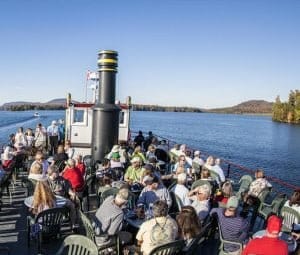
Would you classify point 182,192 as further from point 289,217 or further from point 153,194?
point 289,217

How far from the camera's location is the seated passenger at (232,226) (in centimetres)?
484

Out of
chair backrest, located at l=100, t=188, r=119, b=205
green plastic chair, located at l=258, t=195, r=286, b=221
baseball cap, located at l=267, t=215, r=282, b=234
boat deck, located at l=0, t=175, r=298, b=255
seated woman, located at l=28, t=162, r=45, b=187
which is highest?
baseball cap, located at l=267, t=215, r=282, b=234

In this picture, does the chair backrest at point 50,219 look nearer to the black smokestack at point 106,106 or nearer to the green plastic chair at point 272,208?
the green plastic chair at point 272,208

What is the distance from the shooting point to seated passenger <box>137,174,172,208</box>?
241 inches

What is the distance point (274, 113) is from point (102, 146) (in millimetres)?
136647

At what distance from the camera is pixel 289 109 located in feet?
406

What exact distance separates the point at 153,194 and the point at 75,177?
190 cm

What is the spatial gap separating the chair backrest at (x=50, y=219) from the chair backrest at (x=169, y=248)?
6.12ft

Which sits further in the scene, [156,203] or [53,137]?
[53,137]

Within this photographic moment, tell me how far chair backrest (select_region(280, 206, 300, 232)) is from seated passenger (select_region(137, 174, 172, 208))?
6.42 ft

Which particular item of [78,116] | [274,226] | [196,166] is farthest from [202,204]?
[78,116]

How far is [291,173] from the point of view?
102ft

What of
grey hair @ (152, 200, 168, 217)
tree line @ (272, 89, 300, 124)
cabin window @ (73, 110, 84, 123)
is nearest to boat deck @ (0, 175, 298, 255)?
grey hair @ (152, 200, 168, 217)

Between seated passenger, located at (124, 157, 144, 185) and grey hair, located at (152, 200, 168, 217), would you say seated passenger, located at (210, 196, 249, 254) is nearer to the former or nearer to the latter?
grey hair, located at (152, 200, 168, 217)
